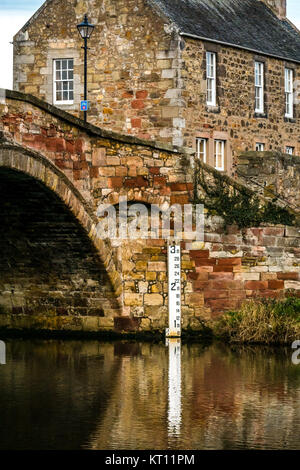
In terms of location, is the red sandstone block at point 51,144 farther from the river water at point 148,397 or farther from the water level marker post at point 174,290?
the river water at point 148,397

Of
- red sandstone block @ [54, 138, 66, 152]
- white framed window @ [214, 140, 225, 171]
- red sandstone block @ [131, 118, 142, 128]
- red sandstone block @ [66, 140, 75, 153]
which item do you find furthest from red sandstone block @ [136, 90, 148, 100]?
red sandstone block @ [54, 138, 66, 152]

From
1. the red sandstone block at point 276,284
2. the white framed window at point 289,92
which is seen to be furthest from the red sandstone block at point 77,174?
the white framed window at point 289,92

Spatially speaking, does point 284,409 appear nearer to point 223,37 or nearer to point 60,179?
point 60,179

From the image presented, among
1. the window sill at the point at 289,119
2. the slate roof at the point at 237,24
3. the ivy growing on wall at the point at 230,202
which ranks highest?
the slate roof at the point at 237,24

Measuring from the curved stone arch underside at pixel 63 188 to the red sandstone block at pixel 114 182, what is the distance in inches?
25.0

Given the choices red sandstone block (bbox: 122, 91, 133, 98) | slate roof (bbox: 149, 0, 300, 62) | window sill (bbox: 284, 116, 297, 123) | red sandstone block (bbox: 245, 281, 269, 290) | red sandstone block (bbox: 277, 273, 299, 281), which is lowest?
red sandstone block (bbox: 245, 281, 269, 290)

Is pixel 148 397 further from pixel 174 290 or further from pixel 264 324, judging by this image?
pixel 174 290

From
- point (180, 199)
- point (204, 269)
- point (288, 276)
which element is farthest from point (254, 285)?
point (180, 199)

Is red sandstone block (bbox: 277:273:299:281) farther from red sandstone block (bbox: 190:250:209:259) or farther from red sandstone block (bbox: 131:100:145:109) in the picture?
red sandstone block (bbox: 131:100:145:109)

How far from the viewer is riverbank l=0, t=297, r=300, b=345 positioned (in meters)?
20.7

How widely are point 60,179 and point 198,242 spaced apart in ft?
10.7

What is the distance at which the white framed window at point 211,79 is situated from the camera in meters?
30.0

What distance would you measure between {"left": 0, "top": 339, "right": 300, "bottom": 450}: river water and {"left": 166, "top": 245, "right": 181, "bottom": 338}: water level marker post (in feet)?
2.52
